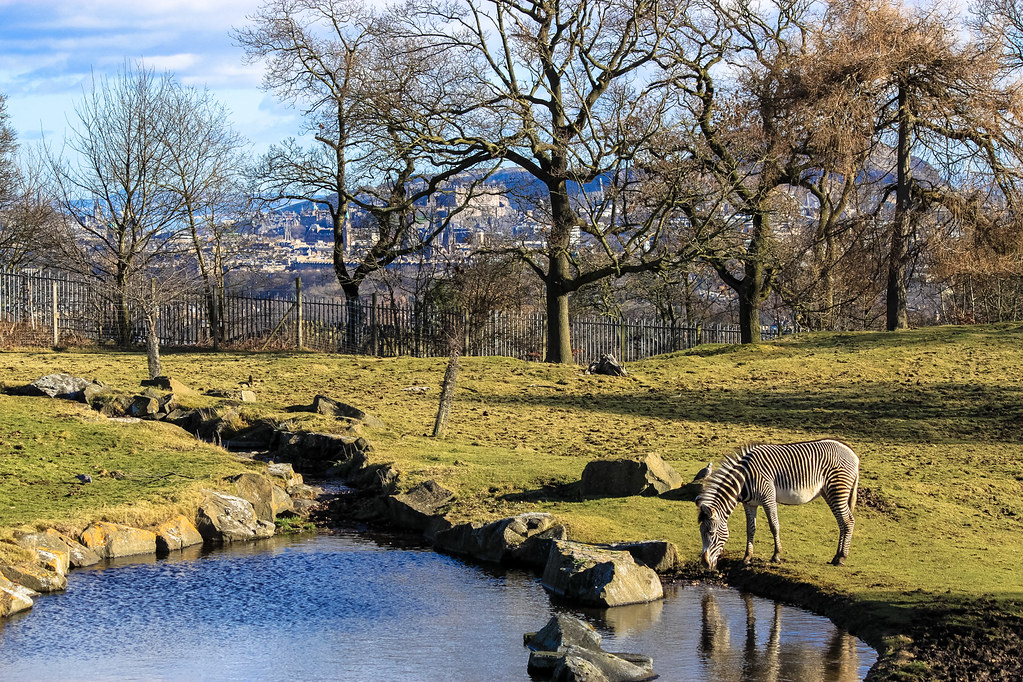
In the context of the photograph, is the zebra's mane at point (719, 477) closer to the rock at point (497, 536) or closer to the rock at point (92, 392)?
the rock at point (497, 536)

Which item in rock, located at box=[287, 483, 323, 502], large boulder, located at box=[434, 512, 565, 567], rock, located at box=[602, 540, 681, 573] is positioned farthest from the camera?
rock, located at box=[287, 483, 323, 502]

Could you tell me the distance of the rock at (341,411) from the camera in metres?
21.8

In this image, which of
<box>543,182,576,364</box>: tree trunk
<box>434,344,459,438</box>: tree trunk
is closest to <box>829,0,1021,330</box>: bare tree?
<box>543,182,576,364</box>: tree trunk

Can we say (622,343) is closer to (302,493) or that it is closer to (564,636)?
(302,493)

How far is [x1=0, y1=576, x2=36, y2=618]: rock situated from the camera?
11.2m

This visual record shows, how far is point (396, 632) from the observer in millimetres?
10891

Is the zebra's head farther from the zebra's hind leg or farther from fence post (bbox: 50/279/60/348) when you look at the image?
fence post (bbox: 50/279/60/348)

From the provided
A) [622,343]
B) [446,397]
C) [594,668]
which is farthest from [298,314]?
[594,668]

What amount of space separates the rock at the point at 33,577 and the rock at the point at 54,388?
1050 cm

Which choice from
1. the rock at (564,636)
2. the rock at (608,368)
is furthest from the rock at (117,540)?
the rock at (608,368)

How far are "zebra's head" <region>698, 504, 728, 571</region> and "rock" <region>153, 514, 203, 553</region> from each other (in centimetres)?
674

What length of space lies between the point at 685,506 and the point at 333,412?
29.8ft

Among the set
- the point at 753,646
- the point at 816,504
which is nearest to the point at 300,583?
the point at 753,646

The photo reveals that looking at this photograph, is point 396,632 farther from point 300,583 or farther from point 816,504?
point 816,504
